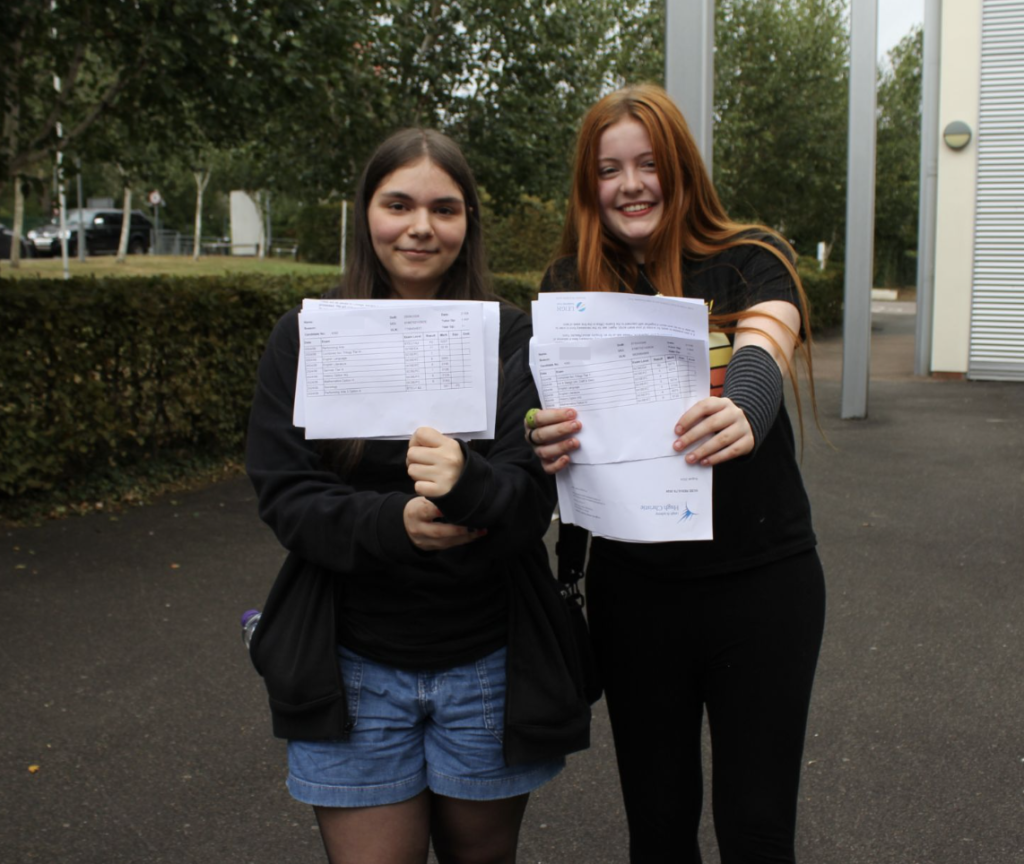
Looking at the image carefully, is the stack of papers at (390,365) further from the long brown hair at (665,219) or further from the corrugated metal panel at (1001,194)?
the corrugated metal panel at (1001,194)

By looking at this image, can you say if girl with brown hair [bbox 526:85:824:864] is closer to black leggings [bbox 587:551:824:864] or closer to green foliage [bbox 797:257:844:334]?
black leggings [bbox 587:551:824:864]

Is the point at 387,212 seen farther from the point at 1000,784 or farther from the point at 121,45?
the point at 121,45

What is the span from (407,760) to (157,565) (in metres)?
4.88

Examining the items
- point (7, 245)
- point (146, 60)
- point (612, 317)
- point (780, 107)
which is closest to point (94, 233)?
point (7, 245)

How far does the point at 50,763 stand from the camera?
13.4 ft

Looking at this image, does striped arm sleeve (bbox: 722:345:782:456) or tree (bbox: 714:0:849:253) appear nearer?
striped arm sleeve (bbox: 722:345:782:456)

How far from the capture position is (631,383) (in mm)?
1986

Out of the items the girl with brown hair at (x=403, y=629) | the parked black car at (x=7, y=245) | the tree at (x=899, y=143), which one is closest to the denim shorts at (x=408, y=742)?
the girl with brown hair at (x=403, y=629)

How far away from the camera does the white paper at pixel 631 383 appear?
78.0 inches

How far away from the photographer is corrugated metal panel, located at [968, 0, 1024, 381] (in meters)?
15.2

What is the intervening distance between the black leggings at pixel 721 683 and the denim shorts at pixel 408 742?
0.33 metres

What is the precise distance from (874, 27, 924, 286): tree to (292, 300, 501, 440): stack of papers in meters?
27.6

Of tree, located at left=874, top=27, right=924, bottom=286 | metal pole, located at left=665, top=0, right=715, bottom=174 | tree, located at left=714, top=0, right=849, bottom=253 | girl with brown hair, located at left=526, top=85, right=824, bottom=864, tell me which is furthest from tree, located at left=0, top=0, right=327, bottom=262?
tree, located at left=874, top=27, right=924, bottom=286

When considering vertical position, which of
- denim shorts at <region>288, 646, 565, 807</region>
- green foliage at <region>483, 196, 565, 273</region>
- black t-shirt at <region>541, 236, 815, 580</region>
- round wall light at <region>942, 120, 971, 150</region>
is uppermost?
round wall light at <region>942, 120, 971, 150</region>
